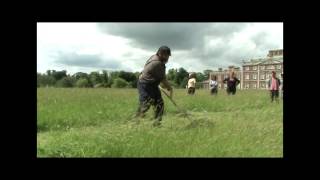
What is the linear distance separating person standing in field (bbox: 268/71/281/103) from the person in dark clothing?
3.03 ft

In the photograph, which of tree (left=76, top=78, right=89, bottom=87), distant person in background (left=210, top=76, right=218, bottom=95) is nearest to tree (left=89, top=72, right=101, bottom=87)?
tree (left=76, top=78, right=89, bottom=87)

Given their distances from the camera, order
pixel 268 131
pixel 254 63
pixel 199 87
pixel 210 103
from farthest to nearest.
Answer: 1. pixel 210 103
2. pixel 199 87
3. pixel 254 63
4. pixel 268 131

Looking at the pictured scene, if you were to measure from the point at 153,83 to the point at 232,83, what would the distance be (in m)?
2.89

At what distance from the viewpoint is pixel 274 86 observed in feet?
40.8

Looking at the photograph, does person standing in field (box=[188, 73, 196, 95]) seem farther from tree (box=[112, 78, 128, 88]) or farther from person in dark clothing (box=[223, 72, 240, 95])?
tree (box=[112, 78, 128, 88])

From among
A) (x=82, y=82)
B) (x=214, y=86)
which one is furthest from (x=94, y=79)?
(x=214, y=86)

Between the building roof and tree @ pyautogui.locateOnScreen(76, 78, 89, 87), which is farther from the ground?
the building roof

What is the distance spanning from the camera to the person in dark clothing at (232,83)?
11.0 metres

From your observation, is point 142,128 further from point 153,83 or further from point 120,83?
point 120,83

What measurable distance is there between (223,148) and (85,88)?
13.1 feet

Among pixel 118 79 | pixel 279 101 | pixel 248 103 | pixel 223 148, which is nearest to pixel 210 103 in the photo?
pixel 248 103

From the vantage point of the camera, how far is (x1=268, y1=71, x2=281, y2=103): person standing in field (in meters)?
11.8

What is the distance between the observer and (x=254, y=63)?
1023 cm

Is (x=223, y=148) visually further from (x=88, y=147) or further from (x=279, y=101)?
(x=279, y=101)
